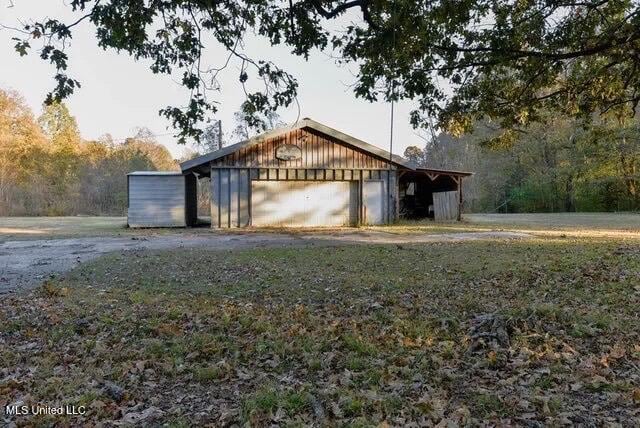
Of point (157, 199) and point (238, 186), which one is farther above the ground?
point (238, 186)

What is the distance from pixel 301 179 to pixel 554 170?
2334 centimetres

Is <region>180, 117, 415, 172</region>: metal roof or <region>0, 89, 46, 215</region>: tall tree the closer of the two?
<region>180, 117, 415, 172</region>: metal roof

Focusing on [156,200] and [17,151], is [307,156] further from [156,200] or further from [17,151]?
[17,151]

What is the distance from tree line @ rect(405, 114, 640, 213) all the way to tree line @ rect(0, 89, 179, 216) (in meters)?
28.2

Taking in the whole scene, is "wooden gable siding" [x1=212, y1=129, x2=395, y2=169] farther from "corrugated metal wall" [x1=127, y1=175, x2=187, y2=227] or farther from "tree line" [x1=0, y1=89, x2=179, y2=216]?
"tree line" [x1=0, y1=89, x2=179, y2=216]

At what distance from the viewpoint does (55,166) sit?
40.5m

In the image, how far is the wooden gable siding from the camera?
1856 cm

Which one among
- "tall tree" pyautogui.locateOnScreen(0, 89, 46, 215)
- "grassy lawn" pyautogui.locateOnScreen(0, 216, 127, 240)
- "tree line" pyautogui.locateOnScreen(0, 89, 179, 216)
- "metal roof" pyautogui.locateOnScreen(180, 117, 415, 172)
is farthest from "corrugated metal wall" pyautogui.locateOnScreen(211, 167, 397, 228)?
"tall tree" pyautogui.locateOnScreen(0, 89, 46, 215)

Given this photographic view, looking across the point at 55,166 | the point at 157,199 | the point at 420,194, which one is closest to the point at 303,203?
the point at 157,199

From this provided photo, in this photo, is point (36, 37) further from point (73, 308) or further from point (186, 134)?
point (73, 308)

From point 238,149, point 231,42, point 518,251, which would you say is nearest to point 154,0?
point 231,42

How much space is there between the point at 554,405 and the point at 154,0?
Answer: 20.6 feet

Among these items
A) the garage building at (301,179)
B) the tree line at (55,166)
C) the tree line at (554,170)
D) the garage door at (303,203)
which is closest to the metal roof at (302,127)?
the garage building at (301,179)

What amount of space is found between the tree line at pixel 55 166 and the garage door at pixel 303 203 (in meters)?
24.0
